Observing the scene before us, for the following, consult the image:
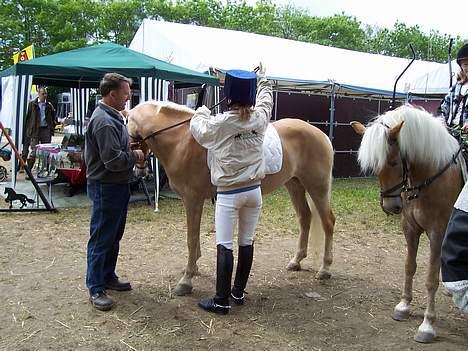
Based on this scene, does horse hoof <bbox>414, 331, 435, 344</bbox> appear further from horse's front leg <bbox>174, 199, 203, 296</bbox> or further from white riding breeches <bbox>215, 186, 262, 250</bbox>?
horse's front leg <bbox>174, 199, 203, 296</bbox>

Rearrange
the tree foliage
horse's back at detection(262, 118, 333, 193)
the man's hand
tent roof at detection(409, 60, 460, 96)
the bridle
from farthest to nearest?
1. the tree foliage
2. tent roof at detection(409, 60, 460, 96)
3. horse's back at detection(262, 118, 333, 193)
4. the man's hand
5. the bridle

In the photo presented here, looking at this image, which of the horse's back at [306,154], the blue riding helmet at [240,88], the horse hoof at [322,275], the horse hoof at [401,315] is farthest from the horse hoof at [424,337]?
the blue riding helmet at [240,88]

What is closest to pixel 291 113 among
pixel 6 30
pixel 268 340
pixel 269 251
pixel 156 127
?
pixel 269 251

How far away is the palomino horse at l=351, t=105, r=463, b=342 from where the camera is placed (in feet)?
9.67

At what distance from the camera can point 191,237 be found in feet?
12.4

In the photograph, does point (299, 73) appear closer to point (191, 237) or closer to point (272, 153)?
point (272, 153)

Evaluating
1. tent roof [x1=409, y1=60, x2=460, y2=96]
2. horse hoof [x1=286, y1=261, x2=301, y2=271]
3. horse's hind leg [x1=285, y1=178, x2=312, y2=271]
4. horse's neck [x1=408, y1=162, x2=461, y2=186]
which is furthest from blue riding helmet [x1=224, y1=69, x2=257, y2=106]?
tent roof [x1=409, y1=60, x2=460, y2=96]

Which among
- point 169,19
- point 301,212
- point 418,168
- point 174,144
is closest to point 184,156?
point 174,144

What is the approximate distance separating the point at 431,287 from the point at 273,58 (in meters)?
11.1

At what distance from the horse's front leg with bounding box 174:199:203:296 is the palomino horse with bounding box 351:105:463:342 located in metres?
1.45

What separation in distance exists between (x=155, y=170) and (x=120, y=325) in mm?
4417

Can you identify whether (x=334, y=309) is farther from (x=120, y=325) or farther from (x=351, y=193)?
(x=351, y=193)

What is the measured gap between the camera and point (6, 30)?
2677cm

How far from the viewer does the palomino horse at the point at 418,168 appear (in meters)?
2.95
